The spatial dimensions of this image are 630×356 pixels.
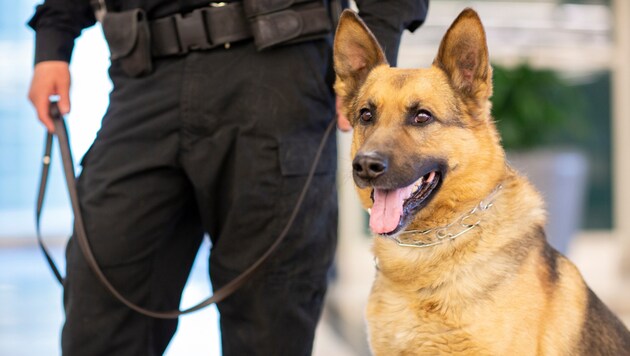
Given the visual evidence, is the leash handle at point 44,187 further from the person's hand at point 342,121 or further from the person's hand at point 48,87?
the person's hand at point 342,121

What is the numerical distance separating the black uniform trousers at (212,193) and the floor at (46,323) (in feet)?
6.03

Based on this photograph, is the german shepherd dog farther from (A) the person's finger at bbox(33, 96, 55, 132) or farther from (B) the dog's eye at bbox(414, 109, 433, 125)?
(A) the person's finger at bbox(33, 96, 55, 132)

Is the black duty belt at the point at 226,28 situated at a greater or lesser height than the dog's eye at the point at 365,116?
greater

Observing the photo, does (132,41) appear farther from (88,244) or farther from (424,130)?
(424,130)

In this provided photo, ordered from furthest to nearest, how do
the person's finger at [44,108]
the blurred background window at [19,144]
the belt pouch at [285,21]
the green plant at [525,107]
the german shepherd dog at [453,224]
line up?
the blurred background window at [19,144], the green plant at [525,107], the person's finger at [44,108], the belt pouch at [285,21], the german shepherd dog at [453,224]

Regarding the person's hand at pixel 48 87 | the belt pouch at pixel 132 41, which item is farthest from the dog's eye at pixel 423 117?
the person's hand at pixel 48 87

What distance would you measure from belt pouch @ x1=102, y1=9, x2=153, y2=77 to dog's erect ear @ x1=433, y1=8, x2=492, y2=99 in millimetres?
739

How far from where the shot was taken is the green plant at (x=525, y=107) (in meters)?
5.05

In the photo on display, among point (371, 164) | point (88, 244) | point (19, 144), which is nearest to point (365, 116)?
point (371, 164)

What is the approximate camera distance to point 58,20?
207 centimetres

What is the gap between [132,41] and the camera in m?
1.89

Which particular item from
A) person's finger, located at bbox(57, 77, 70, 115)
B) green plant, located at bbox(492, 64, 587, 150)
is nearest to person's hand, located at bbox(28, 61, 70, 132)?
person's finger, located at bbox(57, 77, 70, 115)

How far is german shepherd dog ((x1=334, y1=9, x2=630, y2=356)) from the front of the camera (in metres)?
1.78

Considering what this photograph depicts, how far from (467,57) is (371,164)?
393mm
